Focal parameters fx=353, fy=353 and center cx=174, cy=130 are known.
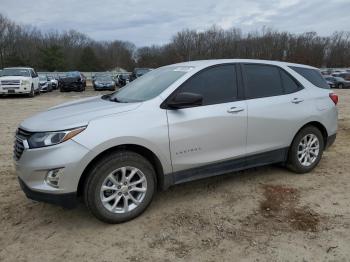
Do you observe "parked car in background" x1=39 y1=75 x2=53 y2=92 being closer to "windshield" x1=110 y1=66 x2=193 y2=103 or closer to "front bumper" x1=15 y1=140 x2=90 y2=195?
"windshield" x1=110 y1=66 x2=193 y2=103

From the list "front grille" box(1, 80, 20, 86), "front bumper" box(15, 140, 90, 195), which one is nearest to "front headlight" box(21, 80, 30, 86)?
"front grille" box(1, 80, 20, 86)

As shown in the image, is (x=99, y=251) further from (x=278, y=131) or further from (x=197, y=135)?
(x=278, y=131)

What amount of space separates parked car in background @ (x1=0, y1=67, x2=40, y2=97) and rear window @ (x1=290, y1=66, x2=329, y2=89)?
18344 mm

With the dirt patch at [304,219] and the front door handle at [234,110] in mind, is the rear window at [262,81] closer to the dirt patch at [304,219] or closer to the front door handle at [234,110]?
the front door handle at [234,110]

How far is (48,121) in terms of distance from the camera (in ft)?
12.1

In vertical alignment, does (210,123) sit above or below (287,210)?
above

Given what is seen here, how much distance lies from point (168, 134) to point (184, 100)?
0.41m

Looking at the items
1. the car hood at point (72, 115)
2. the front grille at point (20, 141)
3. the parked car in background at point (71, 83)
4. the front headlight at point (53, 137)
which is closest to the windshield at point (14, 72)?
the parked car in background at point (71, 83)

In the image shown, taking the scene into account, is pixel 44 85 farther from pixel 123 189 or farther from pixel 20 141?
pixel 123 189

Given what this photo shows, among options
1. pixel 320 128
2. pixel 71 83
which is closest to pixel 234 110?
pixel 320 128

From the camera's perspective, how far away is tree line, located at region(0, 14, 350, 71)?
70.1 metres

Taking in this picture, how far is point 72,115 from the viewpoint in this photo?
3.74 meters

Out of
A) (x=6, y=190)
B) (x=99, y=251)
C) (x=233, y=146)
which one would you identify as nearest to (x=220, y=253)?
(x=99, y=251)

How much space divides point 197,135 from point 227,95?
0.74m
